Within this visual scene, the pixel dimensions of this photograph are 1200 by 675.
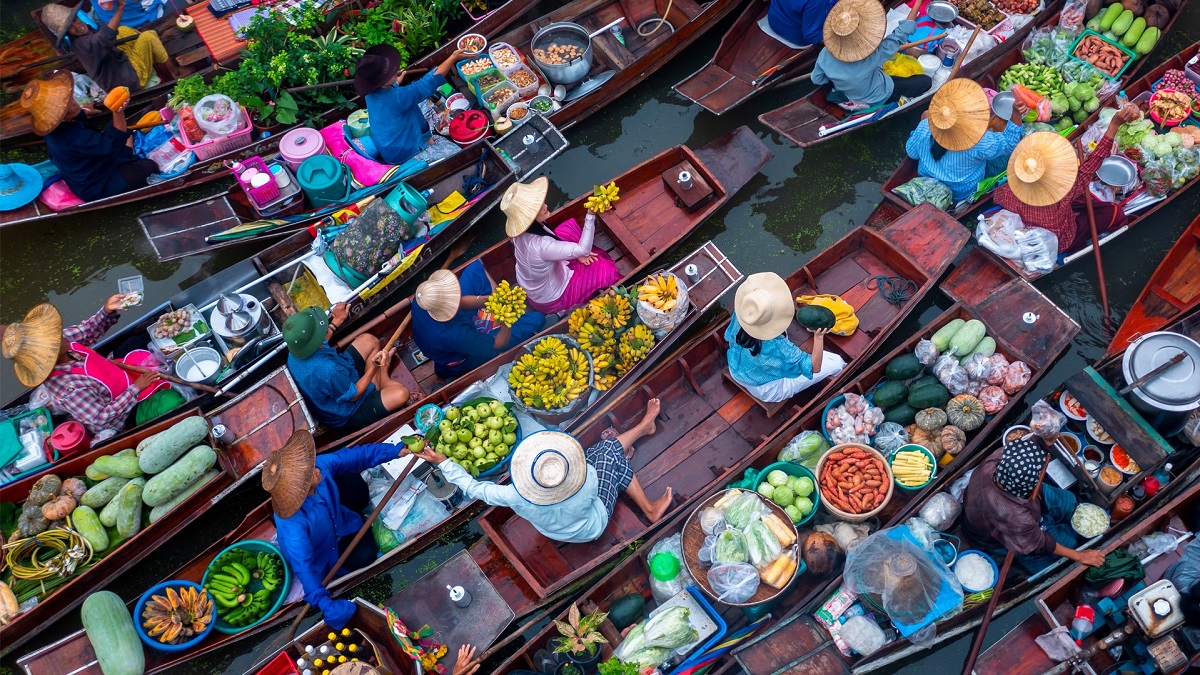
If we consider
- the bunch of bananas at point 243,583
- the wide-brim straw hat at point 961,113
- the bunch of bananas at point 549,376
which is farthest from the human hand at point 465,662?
the wide-brim straw hat at point 961,113

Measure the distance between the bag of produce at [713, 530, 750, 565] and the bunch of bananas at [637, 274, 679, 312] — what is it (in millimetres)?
1984

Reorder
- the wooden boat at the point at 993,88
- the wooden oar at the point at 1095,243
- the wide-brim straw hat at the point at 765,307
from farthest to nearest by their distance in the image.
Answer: the wooden boat at the point at 993,88 < the wooden oar at the point at 1095,243 < the wide-brim straw hat at the point at 765,307

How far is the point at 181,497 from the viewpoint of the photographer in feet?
21.1

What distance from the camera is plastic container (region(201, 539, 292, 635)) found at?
602 cm

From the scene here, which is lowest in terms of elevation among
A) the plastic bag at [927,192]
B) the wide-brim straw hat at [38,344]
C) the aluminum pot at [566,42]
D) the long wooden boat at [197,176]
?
the plastic bag at [927,192]

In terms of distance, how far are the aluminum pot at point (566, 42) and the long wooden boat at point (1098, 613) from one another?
6.53m

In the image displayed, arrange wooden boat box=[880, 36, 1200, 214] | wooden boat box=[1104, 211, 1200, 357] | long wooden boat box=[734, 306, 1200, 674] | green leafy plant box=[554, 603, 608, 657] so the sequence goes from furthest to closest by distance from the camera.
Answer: wooden boat box=[880, 36, 1200, 214]
wooden boat box=[1104, 211, 1200, 357]
long wooden boat box=[734, 306, 1200, 674]
green leafy plant box=[554, 603, 608, 657]

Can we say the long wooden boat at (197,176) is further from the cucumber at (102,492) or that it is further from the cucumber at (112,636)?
the cucumber at (112,636)

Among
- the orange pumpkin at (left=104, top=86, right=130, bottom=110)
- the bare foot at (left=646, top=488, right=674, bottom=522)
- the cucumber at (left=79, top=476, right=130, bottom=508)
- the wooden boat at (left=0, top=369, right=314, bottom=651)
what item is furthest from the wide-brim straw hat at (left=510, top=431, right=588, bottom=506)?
the orange pumpkin at (left=104, top=86, right=130, bottom=110)

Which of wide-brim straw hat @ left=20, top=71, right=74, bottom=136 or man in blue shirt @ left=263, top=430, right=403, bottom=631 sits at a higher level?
wide-brim straw hat @ left=20, top=71, right=74, bottom=136

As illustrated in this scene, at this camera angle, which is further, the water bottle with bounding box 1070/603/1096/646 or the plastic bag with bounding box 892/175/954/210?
the plastic bag with bounding box 892/175/954/210

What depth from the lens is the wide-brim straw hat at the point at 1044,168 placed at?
6.50m

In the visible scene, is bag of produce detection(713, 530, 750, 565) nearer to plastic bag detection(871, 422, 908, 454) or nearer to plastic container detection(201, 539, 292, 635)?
plastic bag detection(871, 422, 908, 454)

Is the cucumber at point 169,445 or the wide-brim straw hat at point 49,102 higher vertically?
the wide-brim straw hat at point 49,102
